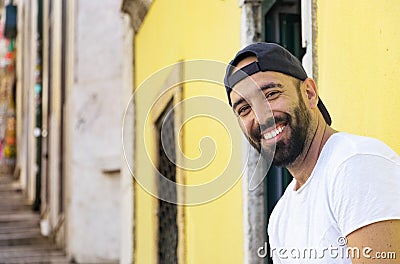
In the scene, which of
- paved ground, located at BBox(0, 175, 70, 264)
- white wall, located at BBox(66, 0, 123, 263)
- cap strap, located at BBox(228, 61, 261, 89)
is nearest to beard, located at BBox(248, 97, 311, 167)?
cap strap, located at BBox(228, 61, 261, 89)

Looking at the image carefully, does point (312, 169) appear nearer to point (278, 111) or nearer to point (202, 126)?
point (278, 111)

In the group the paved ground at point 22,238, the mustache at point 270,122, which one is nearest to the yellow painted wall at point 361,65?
the mustache at point 270,122

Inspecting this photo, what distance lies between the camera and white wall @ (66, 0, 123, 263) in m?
11.3

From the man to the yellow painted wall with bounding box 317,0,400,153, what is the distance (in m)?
0.32

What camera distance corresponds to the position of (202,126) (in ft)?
16.4

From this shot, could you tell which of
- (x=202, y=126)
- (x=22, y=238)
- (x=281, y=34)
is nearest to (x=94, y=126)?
(x=22, y=238)

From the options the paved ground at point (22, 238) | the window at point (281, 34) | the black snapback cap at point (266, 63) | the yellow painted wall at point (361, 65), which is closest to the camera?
the black snapback cap at point (266, 63)

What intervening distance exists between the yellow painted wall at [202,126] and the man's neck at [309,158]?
1992 millimetres

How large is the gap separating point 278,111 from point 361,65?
66 cm

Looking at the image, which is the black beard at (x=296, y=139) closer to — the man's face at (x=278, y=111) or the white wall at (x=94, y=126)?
the man's face at (x=278, y=111)

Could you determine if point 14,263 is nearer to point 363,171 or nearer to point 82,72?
point 82,72

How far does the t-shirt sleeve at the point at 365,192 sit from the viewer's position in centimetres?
189

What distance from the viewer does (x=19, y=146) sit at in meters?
23.9

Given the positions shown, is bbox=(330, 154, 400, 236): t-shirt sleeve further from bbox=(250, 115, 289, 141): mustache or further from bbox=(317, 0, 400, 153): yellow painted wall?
bbox=(317, 0, 400, 153): yellow painted wall
